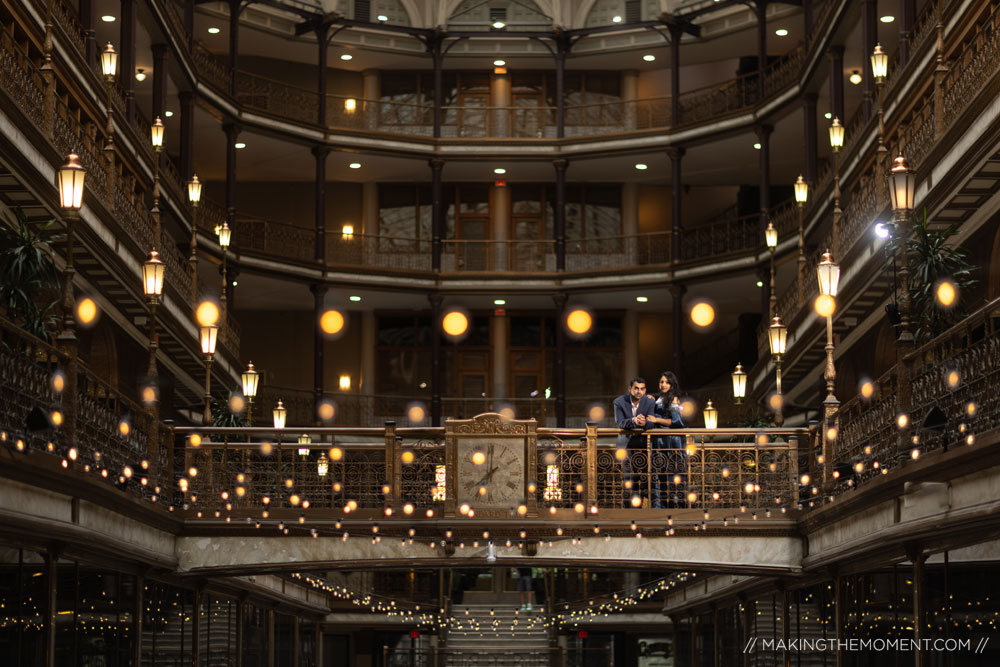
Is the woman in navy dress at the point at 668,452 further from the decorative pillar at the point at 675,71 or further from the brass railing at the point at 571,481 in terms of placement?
the decorative pillar at the point at 675,71

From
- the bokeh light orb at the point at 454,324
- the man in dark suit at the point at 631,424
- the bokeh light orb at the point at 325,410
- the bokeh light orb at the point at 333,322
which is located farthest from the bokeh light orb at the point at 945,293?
the bokeh light orb at the point at 333,322

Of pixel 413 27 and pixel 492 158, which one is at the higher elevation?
pixel 413 27

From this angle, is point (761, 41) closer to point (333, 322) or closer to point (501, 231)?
point (501, 231)

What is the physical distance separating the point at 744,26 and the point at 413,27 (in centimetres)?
863

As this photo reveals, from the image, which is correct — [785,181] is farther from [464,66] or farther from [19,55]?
[19,55]

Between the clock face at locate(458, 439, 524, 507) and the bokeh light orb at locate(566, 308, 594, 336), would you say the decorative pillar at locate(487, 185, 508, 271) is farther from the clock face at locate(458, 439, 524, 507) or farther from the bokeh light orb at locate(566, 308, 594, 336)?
the clock face at locate(458, 439, 524, 507)

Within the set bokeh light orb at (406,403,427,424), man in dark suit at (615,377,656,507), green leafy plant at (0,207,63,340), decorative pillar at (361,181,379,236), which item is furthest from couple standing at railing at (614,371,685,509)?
decorative pillar at (361,181,379,236)

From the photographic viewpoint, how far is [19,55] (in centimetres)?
1978

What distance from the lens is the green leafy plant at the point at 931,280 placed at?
18.0m

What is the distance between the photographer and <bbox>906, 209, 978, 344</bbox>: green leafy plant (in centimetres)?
1805

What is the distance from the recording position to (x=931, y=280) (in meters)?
18.0

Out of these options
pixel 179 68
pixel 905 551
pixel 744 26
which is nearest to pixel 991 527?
pixel 905 551

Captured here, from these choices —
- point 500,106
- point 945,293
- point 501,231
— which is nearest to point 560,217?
point 501,231

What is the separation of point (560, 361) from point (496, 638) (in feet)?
24.5
